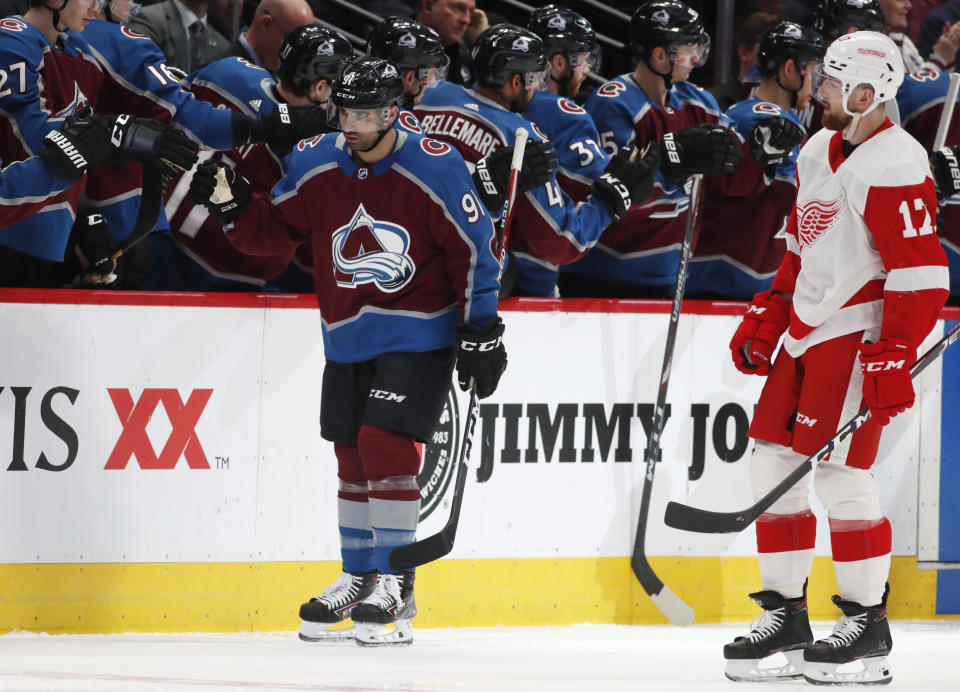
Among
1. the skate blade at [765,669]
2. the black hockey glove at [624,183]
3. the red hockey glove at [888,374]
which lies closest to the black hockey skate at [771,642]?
the skate blade at [765,669]

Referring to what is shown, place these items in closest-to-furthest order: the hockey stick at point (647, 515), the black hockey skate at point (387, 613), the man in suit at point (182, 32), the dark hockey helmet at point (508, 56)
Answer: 1. the black hockey skate at point (387, 613)
2. the dark hockey helmet at point (508, 56)
3. the hockey stick at point (647, 515)
4. the man in suit at point (182, 32)

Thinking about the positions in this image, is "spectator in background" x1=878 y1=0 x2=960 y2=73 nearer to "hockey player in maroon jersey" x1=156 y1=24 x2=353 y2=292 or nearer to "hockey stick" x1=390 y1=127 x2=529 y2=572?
"hockey stick" x1=390 y1=127 x2=529 y2=572

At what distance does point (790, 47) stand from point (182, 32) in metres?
2.13

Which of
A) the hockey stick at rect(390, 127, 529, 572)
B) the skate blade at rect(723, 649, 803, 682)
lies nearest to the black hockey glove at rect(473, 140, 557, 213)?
the hockey stick at rect(390, 127, 529, 572)

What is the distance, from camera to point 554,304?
4.27m

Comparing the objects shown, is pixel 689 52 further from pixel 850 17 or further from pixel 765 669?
pixel 765 669

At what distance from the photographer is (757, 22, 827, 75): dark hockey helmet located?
15.8ft

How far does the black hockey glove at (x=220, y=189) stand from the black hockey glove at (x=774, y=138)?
5.85ft

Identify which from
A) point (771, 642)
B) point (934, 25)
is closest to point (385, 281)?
point (771, 642)

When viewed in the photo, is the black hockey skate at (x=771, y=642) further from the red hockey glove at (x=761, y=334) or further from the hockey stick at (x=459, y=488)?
the hockey stick at (x=459, y=488)

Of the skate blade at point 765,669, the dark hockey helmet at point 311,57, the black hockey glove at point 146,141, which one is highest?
the dark hockey helmet at point 311,57

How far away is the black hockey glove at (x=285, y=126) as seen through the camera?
408 centimetres

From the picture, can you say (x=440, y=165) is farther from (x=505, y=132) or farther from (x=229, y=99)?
(x=229, y=99)

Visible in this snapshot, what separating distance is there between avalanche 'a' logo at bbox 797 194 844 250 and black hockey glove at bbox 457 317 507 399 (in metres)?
0.78
